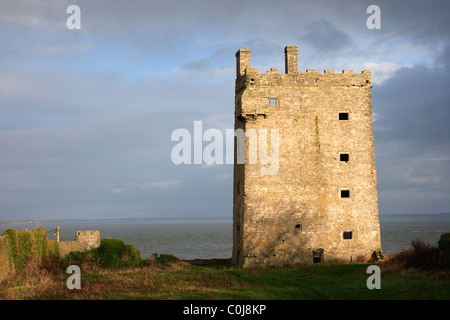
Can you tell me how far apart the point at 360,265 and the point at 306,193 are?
20.7 feet

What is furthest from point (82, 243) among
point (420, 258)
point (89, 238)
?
point (420, 258)

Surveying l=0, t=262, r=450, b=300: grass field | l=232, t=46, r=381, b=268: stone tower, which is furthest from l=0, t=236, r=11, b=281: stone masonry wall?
l=232, t=46, r=381, b=268: stone tower

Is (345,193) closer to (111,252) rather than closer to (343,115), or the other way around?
(343,115)

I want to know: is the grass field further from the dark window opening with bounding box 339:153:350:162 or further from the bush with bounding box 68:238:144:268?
the dark window opening with bounding box 339:153:350:162

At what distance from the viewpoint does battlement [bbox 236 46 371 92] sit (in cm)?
3294

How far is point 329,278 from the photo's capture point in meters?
26.4

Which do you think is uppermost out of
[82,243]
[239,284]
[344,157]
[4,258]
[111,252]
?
[344,157]

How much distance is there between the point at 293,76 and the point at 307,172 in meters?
7.45

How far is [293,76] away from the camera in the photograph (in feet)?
109

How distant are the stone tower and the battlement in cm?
8
